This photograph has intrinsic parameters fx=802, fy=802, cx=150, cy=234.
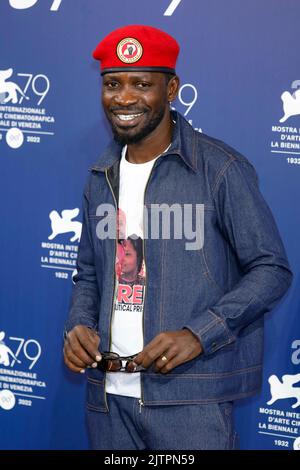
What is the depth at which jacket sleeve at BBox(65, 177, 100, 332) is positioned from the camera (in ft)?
7.32

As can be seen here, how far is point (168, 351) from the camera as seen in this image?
6.36 ft

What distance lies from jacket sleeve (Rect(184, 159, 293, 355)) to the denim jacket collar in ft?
0.37

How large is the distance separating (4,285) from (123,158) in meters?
1.06

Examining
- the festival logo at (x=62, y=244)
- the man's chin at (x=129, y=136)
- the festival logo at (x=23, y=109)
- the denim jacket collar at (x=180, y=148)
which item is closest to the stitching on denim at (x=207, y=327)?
the denim jacket collar at (x=180, y=148)

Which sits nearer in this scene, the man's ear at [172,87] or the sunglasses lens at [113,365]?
the sunglasses lens at [113,365]

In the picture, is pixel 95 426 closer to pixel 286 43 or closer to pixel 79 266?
pixel 79 266

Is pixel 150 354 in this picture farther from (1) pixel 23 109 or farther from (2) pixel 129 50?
(1) pixel 23 109

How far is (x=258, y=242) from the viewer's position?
2025mm

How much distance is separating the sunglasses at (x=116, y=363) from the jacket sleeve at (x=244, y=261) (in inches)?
7.4

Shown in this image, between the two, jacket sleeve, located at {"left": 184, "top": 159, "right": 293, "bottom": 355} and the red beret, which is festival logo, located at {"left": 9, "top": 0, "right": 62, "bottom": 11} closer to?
the red beret

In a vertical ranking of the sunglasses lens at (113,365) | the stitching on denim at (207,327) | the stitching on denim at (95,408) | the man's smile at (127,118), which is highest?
the man's smile at (127,118)

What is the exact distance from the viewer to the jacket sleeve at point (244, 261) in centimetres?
198

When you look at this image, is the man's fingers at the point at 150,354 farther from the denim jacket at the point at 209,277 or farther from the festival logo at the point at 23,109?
the festival logo at the point at 23,109

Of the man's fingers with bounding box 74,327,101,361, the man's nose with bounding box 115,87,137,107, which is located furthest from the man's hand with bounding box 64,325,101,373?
the man's nose with bounding box 115,87,137,107
